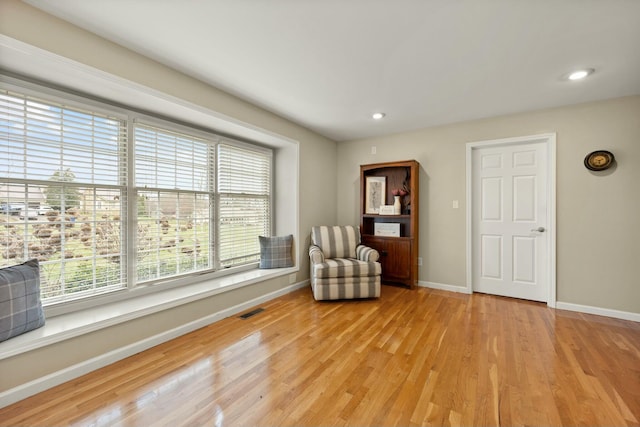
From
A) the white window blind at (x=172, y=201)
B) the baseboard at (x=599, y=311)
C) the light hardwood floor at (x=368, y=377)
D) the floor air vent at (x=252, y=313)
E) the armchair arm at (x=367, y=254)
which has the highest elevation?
the white window blind at (x=172, y=201)

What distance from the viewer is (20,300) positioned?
166 cm

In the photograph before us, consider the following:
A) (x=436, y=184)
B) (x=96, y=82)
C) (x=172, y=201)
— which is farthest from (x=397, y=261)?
(x=96, y=82)

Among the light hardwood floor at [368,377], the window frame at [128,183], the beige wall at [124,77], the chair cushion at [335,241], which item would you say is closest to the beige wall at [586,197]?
the light hardwood floor at [368,377]

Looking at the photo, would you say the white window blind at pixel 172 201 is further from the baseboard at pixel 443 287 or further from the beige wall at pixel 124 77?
the baseboard at pixel 443 287

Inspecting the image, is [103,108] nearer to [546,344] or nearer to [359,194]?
[359,194]

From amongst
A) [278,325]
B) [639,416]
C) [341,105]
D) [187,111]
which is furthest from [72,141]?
[639,416]

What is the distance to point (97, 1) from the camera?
61.5 inches

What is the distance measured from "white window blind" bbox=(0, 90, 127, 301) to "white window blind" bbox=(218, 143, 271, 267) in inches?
42.4

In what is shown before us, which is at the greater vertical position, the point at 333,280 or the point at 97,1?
the point at 97,1

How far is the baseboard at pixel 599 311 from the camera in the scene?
A: 2764 millimetres

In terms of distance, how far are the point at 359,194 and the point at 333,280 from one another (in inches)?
70.3

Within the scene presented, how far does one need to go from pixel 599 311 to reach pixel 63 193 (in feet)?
17.5

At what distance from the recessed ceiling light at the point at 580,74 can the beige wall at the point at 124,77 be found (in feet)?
9.83

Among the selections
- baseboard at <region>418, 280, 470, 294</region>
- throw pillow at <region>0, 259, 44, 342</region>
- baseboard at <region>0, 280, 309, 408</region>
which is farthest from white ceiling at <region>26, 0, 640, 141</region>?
baseboard at <region>418, 280, 470, 294</region>
